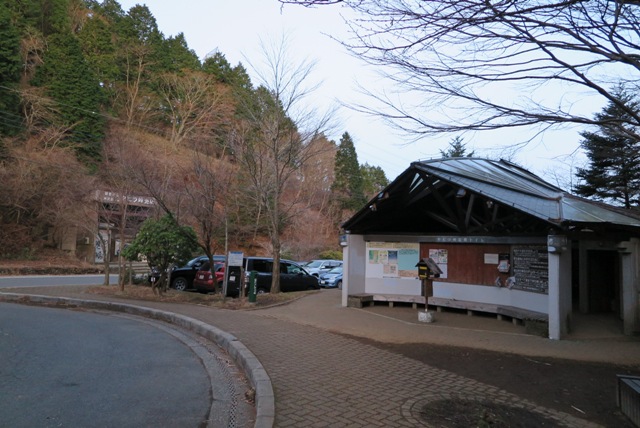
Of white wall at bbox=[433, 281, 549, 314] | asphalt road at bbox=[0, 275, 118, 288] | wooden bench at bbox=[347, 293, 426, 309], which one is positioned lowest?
asphalt road at bbox=[0, 275, 118, 288]

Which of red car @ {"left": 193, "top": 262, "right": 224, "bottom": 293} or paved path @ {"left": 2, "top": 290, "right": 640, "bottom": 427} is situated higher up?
red car @ {"left": 193, "top": 262, "right": 224, "bottom": 293}

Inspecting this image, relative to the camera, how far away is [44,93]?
33.1 metres

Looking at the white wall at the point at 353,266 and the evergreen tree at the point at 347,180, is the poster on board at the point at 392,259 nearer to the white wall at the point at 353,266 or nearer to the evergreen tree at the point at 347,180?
the white wall at the point at 353,266

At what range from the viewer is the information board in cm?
1027

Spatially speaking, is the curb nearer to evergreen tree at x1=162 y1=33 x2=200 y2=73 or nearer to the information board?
the information board

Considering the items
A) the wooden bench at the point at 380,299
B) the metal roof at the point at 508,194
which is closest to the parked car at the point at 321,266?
the wooden bench at the point at 380,299

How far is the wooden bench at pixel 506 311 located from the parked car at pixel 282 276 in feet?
22.9

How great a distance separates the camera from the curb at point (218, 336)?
4769 millimetres

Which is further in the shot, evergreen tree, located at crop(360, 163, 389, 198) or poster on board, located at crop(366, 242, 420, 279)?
evergreen tree, located at crop(360, 163, 389, 198)

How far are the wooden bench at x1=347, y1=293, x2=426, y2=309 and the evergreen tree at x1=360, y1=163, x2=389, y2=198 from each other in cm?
4087

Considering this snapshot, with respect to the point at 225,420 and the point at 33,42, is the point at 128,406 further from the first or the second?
the point at 33,42

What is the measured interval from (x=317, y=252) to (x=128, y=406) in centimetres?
3514

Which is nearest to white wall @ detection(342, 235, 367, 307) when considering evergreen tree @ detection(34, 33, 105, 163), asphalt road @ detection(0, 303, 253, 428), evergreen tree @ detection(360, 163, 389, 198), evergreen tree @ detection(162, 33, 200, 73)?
asphalt road @ detection(0, 303, 253, 428)

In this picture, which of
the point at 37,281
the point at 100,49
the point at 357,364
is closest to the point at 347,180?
the point at 100,49
